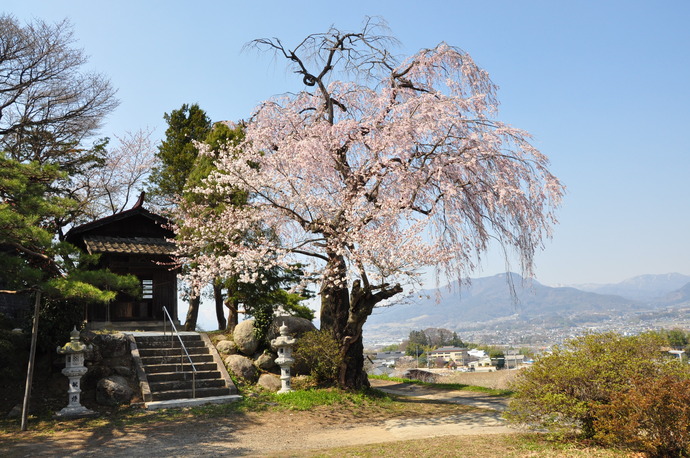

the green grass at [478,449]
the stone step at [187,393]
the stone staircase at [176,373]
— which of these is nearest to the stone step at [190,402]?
the stone staircase at [176,373]

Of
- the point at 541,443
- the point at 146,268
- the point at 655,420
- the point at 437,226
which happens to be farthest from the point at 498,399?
the point at 146,268

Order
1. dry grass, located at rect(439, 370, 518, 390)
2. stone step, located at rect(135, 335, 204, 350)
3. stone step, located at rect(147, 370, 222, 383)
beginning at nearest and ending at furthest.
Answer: stone step, located at rect(147, 370, 222, 383)
stone step, located at rect(135, 335, 204, 350)
dry grass, located at rect(439, 370, 518, 390)

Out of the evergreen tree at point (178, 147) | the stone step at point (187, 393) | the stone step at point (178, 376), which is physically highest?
the evergreen tree at point (178, 147)

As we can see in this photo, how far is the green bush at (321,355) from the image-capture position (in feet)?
47.5

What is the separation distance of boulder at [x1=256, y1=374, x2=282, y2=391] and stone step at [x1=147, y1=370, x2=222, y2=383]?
1.19 metres

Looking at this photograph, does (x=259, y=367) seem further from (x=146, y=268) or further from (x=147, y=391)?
(x=146, y=268)

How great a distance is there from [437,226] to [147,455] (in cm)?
898

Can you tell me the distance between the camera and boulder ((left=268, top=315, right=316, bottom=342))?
51.8 feet

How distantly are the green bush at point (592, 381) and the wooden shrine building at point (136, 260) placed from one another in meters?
14.4

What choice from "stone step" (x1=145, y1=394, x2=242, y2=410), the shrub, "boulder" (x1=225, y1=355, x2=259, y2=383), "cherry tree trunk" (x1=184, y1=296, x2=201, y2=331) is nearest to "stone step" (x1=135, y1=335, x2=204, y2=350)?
"boulder" (x1=225, y1=355, x2=259, y2=383)

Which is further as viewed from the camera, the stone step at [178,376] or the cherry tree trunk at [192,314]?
the cherry tree trunk at [192,314]

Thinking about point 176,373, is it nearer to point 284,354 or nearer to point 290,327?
point 284,354

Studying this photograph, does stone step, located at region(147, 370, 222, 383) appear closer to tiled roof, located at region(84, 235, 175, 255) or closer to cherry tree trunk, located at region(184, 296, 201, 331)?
tiled roof, located at region(84, 235, 175, 255)

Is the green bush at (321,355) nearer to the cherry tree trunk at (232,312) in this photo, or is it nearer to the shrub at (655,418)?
the cherry tree trunk at (232,312)
